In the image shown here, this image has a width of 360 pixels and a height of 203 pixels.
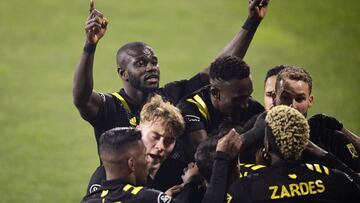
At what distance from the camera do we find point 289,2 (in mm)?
19891

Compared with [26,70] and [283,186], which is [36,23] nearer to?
[26,70]

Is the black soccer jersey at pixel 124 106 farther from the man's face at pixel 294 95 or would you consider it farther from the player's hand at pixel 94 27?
the man's face at pixel 294 95

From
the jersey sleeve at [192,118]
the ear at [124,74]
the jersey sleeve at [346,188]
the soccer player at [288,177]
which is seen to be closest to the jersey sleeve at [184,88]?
the ear at [124,74]

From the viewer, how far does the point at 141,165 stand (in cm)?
Result: 648

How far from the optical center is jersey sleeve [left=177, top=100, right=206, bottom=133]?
289 inches

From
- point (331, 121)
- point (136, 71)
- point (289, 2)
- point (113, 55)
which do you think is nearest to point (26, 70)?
point (113, 55)

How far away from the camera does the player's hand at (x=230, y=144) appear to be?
6352 millimetres

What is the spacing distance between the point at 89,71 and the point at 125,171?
4.30ft

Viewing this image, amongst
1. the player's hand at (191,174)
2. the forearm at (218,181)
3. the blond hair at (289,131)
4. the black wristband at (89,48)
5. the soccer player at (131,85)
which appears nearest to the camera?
the forearm at (218,181)

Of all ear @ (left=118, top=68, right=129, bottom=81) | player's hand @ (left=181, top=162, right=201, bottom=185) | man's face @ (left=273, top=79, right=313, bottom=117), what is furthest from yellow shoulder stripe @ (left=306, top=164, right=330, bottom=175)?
ear @ (left=118, top=68, right=129, bottom=81)

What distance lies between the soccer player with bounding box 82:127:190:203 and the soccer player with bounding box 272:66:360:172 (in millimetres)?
1247

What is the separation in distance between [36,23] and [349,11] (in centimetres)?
608

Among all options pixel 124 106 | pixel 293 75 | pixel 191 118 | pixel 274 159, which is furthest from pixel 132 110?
pixel 274 159

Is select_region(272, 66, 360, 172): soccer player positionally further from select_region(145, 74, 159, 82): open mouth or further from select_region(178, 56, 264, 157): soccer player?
select_region(145, 74, 159, 82): open mouth
